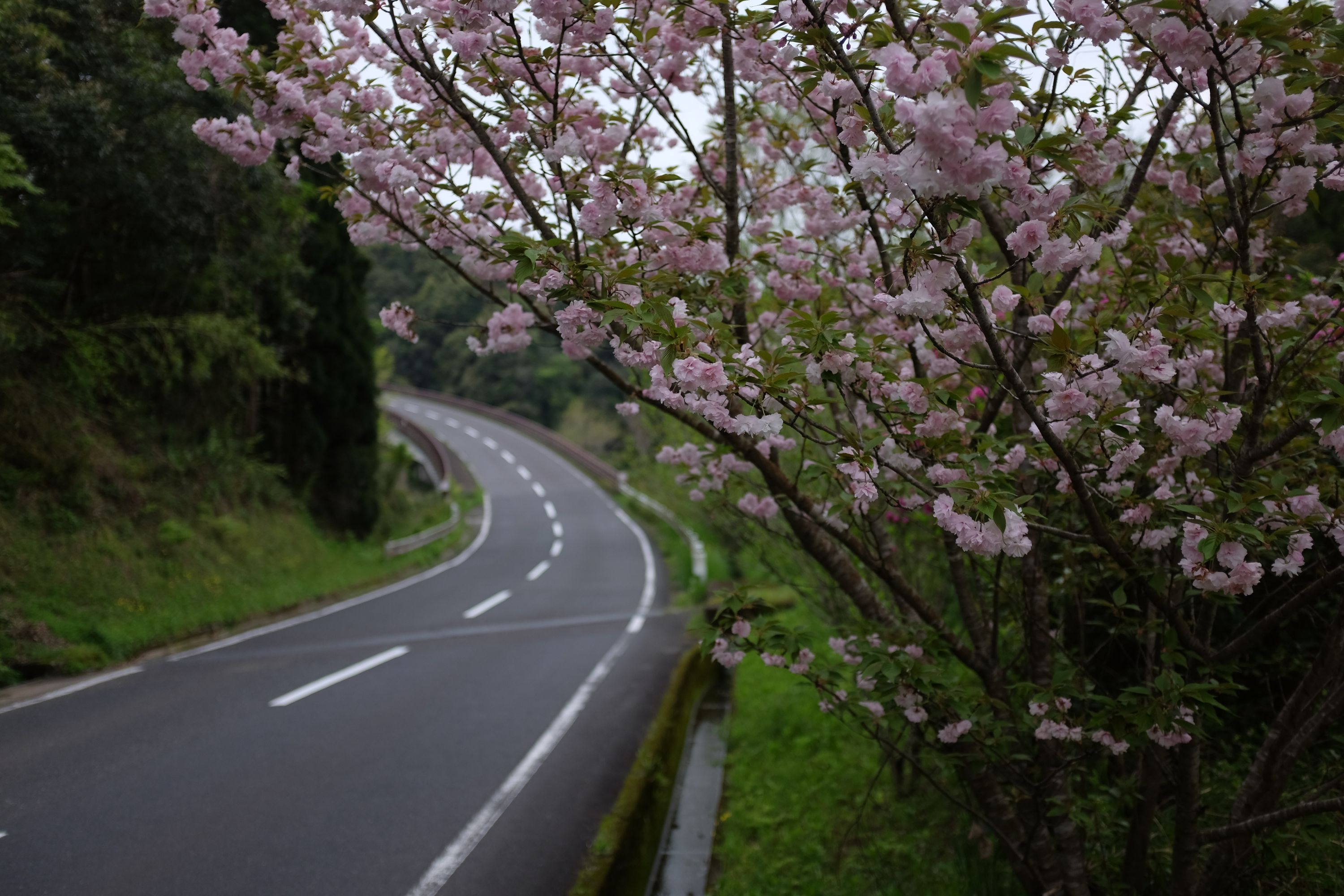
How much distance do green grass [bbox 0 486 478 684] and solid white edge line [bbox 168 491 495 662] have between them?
1.05ft

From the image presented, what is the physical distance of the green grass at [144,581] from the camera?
8.23 metres

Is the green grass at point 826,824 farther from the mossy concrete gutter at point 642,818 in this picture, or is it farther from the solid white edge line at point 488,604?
the solid white edge line at point 488,604

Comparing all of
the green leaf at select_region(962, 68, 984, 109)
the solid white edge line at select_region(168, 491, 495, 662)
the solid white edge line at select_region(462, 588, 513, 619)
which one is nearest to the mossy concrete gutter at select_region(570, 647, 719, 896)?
the green leaf at select_region(962, 68, 984, 109)

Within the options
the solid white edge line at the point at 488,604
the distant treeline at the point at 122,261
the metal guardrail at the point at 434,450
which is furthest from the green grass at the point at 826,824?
the metal guardrail at the point at 434,450

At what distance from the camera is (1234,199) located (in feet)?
7.63

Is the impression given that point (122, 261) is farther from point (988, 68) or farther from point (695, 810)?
point (988, 68)

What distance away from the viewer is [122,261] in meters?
11.6

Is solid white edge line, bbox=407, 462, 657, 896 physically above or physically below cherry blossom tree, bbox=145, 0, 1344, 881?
below

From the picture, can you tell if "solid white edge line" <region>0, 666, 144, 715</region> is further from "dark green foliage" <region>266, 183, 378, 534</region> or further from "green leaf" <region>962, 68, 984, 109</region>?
"dark green foliage" <region>266, 183, 378, 534</region>

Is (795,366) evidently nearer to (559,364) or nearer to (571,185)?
(571,185)

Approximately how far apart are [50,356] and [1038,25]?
12.1 m

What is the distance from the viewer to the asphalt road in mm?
4219

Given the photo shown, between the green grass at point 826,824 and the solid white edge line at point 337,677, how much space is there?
361 cm

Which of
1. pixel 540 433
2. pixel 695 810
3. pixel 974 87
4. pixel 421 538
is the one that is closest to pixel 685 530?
pixel 421 538
